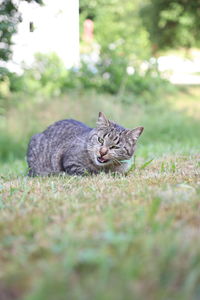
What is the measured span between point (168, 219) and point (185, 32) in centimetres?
2260

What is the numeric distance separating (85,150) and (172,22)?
21523 millimetres

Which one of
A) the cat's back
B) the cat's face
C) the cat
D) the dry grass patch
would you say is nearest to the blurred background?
the cat's back

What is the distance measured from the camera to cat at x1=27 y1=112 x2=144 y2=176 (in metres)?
4.35

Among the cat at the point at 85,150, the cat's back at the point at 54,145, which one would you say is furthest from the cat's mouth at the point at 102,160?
the cat's back at the point at 54,145

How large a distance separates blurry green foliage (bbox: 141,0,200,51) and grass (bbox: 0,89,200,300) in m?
20.5

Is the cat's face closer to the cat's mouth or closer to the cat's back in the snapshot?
the cat's mouth

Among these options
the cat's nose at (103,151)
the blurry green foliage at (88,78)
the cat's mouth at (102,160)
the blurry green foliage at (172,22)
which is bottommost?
the cat's mouth at (102,160)

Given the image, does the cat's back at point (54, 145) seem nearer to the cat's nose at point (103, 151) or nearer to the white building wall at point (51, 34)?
the cat's nose at point (103, 151)

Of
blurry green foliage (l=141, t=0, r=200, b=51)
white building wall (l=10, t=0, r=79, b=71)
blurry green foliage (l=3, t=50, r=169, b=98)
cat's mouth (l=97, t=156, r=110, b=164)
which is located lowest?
cat's mouth (l=97, t=156, r=110, b=164)

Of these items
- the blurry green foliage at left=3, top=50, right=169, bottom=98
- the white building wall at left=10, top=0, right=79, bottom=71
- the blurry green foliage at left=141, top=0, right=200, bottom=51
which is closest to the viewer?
the blurry green foliage at left=3, top=50, right=169, bottom=98

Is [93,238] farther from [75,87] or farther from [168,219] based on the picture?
[75,87]

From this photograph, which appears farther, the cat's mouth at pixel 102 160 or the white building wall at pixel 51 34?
the white building wall at pixel 51 34

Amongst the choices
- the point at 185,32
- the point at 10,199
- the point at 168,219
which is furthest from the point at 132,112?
the point at 185,32

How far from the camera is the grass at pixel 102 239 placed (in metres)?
1.72
